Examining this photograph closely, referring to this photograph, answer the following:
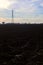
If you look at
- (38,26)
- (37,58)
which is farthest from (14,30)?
(37,58)

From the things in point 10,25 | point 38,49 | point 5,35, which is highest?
point 10,25

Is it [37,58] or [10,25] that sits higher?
[10,25]

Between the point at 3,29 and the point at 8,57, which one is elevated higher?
the point at 3,29

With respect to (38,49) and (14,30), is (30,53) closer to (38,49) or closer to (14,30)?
(38,49)

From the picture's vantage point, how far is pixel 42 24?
17.2ft

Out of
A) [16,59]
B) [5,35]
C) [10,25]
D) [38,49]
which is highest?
[10,25]

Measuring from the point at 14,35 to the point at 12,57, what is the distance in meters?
0.77

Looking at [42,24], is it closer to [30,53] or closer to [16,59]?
[30,53]

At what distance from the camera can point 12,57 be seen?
195 inches

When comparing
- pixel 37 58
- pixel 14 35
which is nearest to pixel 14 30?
pixel 14 35

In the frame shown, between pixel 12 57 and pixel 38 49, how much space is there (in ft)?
3.13

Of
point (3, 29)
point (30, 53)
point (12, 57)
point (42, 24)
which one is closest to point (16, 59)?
point (12, 57)

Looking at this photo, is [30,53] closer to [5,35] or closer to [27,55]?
[27,55]

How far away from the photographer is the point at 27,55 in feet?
16.6
